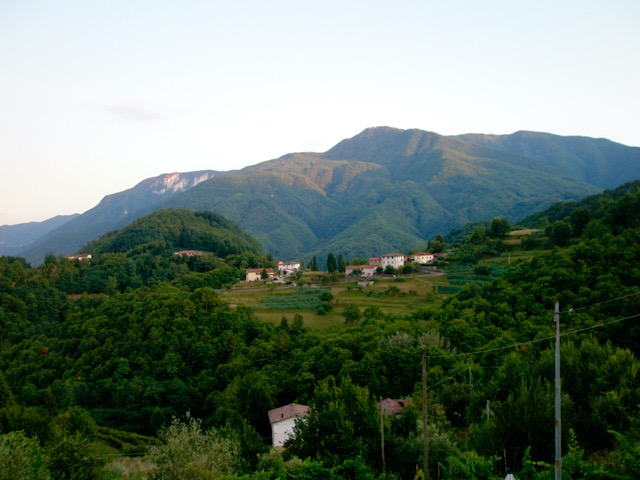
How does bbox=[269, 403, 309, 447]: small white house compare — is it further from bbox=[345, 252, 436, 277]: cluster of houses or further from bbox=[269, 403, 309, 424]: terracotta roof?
bbox=[345, 252, 436, 277]: cluster of houses

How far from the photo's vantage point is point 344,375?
30.6m

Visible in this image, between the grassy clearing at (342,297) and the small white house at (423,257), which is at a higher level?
the small white house at (423,257)

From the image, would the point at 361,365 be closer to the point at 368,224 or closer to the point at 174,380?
the point at 174,380

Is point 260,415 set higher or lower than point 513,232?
lower

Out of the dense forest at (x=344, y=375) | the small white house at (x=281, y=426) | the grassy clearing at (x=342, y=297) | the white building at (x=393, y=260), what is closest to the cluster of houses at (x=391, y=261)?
the white building at (x=393, y=260)

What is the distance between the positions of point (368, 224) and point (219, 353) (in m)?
152

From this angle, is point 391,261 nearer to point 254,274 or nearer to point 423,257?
point 423,257

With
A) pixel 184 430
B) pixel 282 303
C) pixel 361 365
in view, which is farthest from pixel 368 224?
pixel 184 430

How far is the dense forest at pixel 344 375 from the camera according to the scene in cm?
1532

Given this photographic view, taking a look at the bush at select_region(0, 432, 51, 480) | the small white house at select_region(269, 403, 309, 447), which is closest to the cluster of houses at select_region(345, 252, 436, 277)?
the small white house at select_region(269, 403, 309, 447)

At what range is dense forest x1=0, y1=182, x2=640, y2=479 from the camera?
50.3 feet

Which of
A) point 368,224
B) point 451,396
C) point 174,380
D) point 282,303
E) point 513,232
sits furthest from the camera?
point 368,224

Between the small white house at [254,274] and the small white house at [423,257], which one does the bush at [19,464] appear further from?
the small white house at [423,257]

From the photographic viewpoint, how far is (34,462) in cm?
1569
